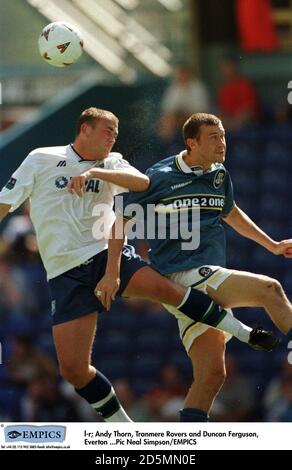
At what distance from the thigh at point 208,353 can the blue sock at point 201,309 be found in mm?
256

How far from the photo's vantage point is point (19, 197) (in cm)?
738

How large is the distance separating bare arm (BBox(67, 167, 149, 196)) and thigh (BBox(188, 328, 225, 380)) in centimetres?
99

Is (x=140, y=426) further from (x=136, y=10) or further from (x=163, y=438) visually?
(x=136, y=10)

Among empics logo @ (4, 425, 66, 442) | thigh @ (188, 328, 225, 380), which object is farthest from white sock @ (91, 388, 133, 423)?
thigh @ (188, 328, 225, 380)

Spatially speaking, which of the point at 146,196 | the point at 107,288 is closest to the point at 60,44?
the point at 146,196

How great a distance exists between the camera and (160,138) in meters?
9.94

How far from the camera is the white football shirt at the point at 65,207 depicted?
7465 mm

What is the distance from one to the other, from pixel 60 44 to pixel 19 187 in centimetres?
96

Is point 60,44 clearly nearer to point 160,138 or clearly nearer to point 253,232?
point 253,232

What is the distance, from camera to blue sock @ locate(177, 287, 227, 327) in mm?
7207

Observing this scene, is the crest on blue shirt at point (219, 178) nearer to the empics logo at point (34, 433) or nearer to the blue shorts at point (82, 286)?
the blue shorts at point (82, 286)

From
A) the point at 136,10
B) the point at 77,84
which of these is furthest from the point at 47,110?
the point at 136,10

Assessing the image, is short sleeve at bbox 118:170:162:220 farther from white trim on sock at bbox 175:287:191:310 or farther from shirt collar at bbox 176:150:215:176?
white trim on sock at bbox 175:287:191:310
